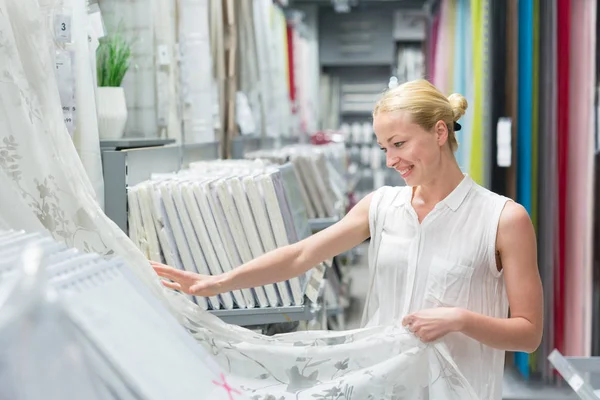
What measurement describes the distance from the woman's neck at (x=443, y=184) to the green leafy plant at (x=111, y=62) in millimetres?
1208

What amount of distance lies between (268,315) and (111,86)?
970 millimetres

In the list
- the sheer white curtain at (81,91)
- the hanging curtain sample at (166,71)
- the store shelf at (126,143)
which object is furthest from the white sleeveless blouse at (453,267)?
the hanging curtain sample at (166,71)

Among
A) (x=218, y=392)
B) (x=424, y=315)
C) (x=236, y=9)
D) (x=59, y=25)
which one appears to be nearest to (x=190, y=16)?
(x=236, y=9)

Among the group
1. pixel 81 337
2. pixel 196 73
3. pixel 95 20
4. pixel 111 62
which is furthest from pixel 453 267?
pixel 196 73

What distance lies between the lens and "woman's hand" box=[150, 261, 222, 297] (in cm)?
189

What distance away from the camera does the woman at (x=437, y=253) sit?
1.68 metres

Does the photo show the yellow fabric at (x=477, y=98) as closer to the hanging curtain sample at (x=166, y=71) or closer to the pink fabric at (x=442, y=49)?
the hanging curtain sample at (x=166, y=71)

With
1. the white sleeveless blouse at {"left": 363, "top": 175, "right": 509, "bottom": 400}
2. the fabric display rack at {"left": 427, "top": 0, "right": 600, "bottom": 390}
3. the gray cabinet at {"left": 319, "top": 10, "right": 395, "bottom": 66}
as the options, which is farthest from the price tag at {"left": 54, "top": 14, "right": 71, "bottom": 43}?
the gray cabinet at {"left": 319, "top": 10, "right": 395, "bottom": 66}

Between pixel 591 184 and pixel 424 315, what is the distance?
6.71ft

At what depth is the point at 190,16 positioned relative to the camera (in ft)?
11.7

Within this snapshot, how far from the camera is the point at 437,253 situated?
1808 mm

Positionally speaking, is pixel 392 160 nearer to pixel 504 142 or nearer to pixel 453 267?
pixel 453 267

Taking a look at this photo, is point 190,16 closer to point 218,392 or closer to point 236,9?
point 236,9

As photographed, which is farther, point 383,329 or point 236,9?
point 236,9
